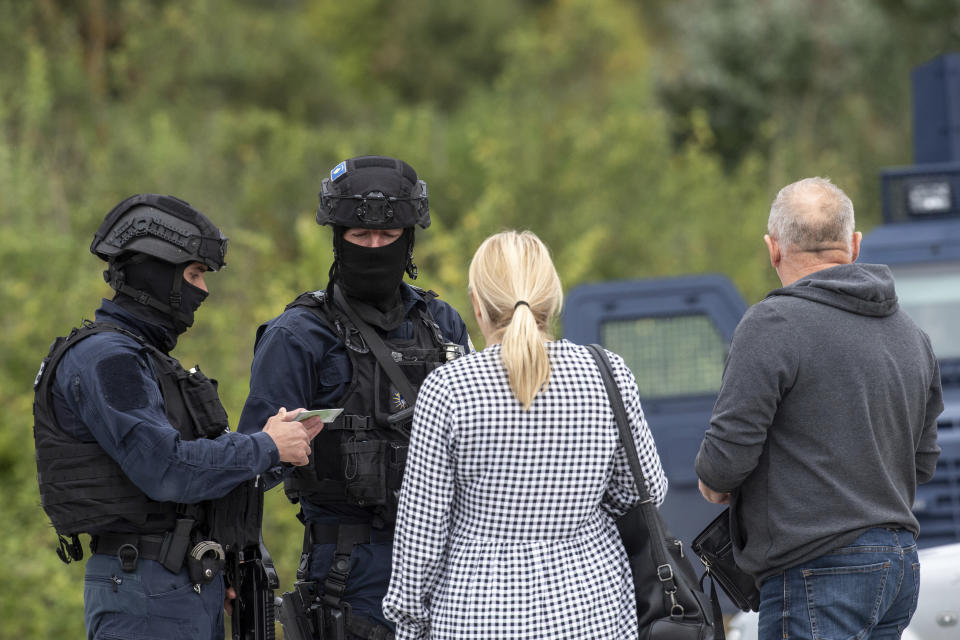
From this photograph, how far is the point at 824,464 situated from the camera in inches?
115

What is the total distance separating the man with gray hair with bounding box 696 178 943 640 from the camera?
2.91 metres

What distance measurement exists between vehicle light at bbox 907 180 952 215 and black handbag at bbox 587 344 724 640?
460cm

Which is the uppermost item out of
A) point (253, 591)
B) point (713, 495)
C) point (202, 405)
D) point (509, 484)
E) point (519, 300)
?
point (519, 300)

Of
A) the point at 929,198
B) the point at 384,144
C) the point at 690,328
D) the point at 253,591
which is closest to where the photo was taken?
the point at 253,591

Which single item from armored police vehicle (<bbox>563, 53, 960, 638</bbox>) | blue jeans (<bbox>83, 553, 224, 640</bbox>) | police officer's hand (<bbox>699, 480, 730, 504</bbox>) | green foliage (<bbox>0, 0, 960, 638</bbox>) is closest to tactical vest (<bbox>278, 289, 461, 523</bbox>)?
blue jeans (<bbox>83, 553, 224, 640</bbox>)

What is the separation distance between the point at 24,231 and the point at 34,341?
1.39 meters

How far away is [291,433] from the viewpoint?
3.04 metres

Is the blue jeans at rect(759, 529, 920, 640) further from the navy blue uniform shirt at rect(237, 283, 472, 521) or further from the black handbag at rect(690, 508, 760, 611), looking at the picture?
the navy blue uniform shirt at rect(237, 283, 472, 521)

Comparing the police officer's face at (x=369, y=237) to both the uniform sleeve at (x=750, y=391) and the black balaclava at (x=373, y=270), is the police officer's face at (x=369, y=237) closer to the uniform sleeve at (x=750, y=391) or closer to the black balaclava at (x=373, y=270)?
the black balaclava at (x=373, y=270)

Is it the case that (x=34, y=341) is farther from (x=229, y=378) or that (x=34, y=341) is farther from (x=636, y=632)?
(x=636, y=632)

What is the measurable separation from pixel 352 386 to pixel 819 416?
4.22 feet

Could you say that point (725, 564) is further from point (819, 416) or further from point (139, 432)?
point (139, 432)

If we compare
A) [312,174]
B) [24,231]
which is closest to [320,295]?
[24,231]

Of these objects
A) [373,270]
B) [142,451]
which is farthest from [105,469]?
[373,270]
